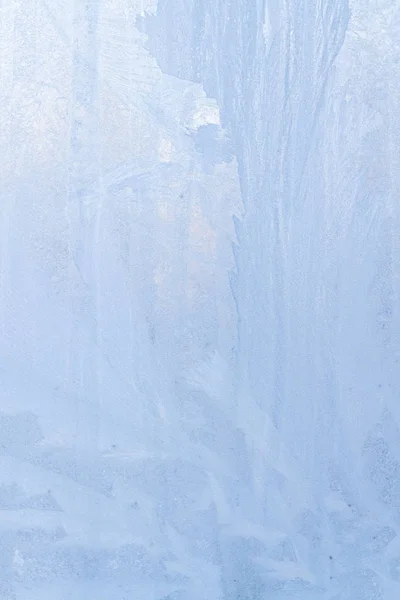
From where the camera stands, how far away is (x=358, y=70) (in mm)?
1173

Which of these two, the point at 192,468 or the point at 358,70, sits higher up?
the point at 358,70

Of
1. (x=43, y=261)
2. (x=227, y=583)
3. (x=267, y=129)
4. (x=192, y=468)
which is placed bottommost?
(x=227, y=583)

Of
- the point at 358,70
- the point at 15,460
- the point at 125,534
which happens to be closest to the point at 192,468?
the point at 125,534

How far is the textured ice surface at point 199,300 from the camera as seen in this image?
1.14 metres

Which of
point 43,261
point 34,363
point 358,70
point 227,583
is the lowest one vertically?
point 227,583

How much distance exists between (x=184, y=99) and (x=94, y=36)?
176 millimetres

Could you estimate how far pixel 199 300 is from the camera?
1171 millimetres

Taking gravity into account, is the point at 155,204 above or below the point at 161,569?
above

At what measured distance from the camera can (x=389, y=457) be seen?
118cm

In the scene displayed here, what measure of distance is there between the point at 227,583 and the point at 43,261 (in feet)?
1.98

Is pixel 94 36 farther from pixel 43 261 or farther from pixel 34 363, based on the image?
pixel 34 363

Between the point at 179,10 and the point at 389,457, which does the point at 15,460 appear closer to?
the point at 389,457

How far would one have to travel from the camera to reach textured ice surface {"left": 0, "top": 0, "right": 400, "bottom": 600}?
114 centimetres

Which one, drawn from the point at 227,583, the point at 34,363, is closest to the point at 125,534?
the point at 227,583
